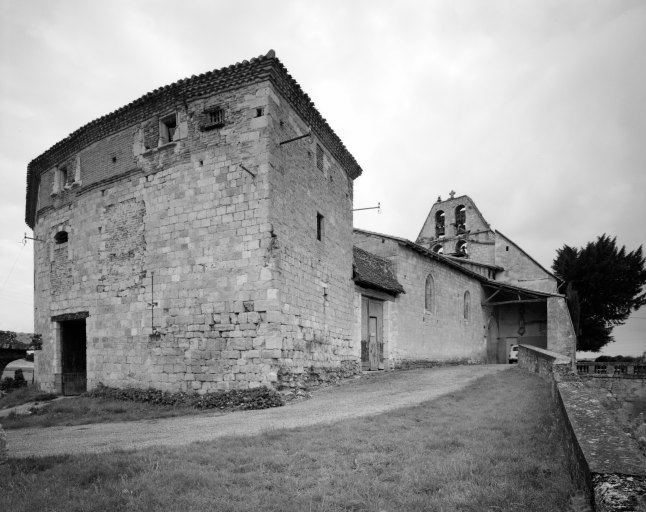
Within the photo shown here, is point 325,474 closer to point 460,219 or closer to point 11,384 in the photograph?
point 11,384

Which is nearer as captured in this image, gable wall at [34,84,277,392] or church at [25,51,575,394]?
gable wall at [34,84,277,392]

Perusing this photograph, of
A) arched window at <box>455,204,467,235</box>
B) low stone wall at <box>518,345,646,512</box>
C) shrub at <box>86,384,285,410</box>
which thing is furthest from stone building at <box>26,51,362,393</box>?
arched window at <box>455,204,467,235</box>

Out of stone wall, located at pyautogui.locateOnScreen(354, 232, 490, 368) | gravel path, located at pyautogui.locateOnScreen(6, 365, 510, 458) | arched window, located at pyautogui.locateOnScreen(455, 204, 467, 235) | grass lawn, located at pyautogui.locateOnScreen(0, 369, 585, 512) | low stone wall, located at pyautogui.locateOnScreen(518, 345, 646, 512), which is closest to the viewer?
low stone wall, located at pyautogui.locateOnScreen(518, 345, 646, 512)

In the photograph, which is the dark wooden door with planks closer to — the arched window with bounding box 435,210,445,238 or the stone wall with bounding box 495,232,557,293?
the stone wall with bounding box 495,232,557,293

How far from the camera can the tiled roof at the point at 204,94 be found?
35.9ft

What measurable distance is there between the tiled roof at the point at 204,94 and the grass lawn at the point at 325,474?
329 inches

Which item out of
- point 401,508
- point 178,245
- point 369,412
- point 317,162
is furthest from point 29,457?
point 317,162

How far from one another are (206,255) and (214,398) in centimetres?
336

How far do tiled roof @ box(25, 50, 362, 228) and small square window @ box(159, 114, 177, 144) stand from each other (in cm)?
33

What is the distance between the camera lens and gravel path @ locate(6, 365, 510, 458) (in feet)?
21.2

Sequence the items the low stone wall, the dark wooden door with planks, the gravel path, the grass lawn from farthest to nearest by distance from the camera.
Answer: the dark wooden door with planks
the gravel path
the grass lawn
the low stone wall

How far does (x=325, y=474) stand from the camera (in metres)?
4.54

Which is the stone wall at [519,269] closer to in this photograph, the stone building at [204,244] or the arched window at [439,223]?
the arched window at [439,223]

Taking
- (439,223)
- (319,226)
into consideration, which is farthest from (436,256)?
(439,223)
